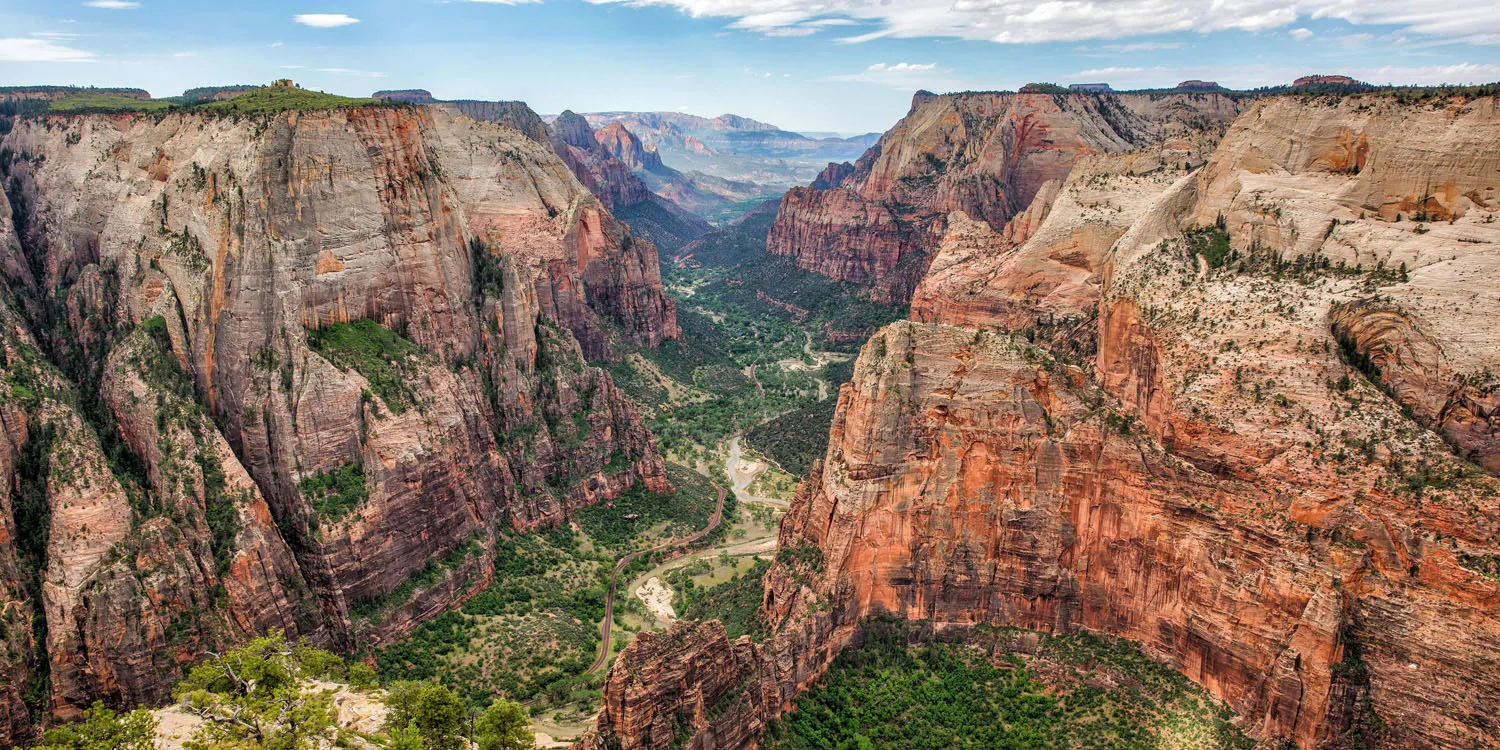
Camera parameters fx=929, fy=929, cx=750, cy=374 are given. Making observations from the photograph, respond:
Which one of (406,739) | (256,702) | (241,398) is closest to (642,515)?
(241,398)

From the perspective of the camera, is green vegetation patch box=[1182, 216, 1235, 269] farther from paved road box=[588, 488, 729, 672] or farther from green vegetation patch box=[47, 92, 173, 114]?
green vegetation patch box=[47, 92, 173, 114]

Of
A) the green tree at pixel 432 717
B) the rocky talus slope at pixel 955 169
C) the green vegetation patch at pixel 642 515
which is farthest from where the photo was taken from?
the rocky talus slope at pixel 955 169

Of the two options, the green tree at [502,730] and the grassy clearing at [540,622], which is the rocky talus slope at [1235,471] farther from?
the grassy clearing at [540,622]

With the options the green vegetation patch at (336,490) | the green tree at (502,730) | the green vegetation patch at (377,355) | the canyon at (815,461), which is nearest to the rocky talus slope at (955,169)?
the canyon at (815,461)

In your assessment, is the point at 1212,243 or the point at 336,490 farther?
the point at 336,490

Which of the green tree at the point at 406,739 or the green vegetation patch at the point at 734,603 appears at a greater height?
the green tree at the point at 406,739

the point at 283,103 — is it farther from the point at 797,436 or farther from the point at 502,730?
the point at 797,436

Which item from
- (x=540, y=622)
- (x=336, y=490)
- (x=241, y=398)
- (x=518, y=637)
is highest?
(x=241, y=398)

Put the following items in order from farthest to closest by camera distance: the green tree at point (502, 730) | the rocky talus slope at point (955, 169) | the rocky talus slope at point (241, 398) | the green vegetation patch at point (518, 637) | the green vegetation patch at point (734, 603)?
the rocky talus slope at point (955, 169) → the green vegetation patch at point (518, 637) → the green vegetation patch at point (734, 603) → the rocky talus slope at point (241, 398) → the green tree at point (502, 730)
